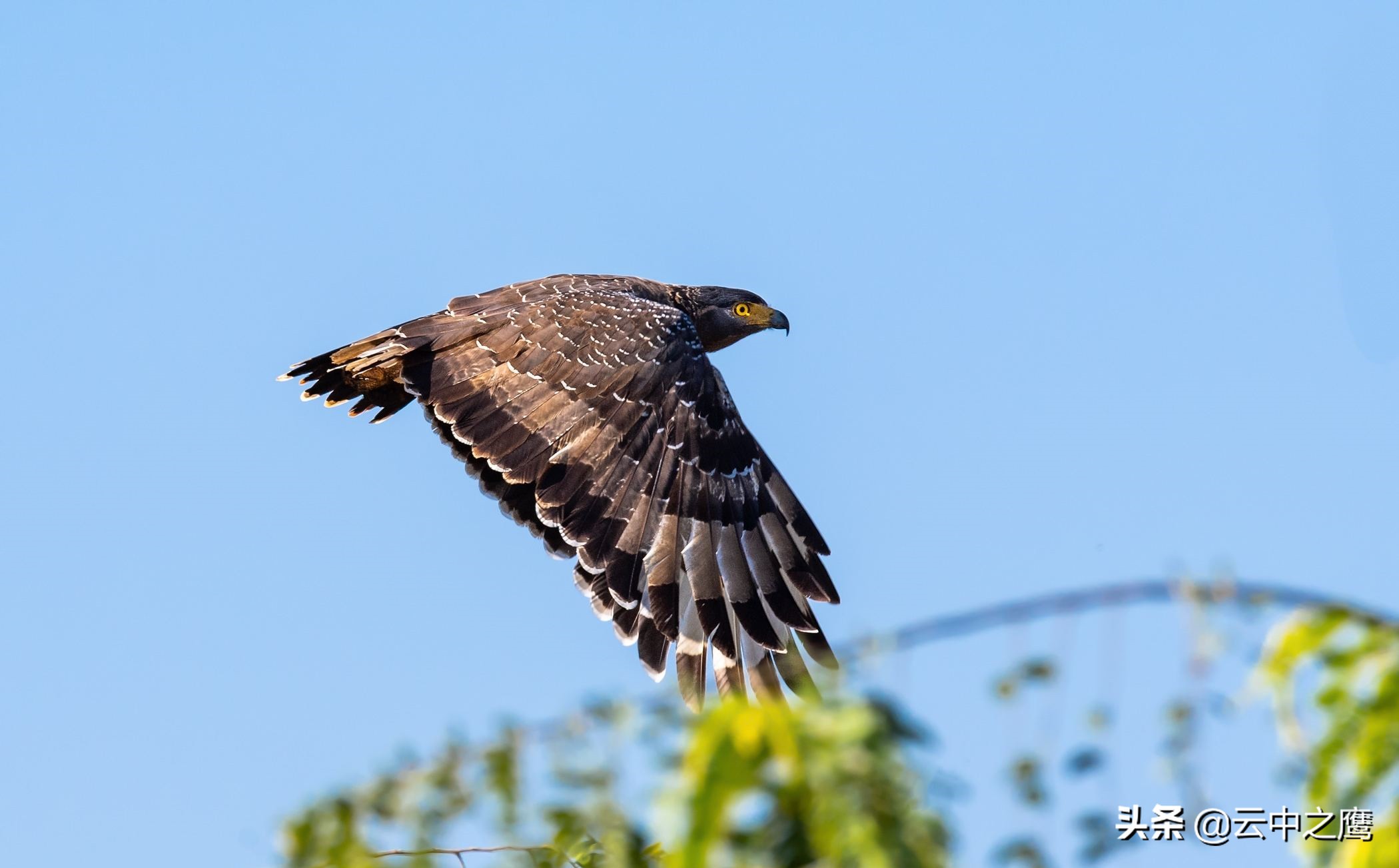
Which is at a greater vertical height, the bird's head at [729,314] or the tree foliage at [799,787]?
the bird's head at [729,314]

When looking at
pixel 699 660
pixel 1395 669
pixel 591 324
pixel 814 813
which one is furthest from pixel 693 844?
pixel 591 324

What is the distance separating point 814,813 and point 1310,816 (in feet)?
3.28

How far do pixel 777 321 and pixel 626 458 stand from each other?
3.55 meters

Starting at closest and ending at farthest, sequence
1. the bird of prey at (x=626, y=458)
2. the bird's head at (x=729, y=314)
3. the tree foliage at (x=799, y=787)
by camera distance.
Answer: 1. the tree foliage at (x=799, y=787)
2. the bird of prey at (x=626, y=458)
3. the bird's head at (x=729, y=314)

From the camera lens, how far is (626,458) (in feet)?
26.3

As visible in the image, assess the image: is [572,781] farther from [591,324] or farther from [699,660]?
[591,324]

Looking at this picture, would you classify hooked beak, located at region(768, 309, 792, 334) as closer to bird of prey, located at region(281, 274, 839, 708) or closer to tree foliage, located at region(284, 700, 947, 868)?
bird of prey, located at region(281, 274, 839, 708)

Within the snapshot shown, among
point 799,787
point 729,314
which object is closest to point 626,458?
point 729,314

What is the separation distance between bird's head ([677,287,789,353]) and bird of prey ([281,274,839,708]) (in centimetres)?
162

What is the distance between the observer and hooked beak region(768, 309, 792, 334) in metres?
11.3

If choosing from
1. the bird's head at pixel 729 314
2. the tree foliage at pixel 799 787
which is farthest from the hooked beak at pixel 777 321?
the tree foliage at pixel 799 787

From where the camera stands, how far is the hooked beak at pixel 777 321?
11320 millimetres

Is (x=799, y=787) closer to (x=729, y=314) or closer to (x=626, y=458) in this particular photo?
(x=626, y=458)

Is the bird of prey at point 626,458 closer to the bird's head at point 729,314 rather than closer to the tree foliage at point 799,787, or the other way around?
the bird's head at point 729,314
